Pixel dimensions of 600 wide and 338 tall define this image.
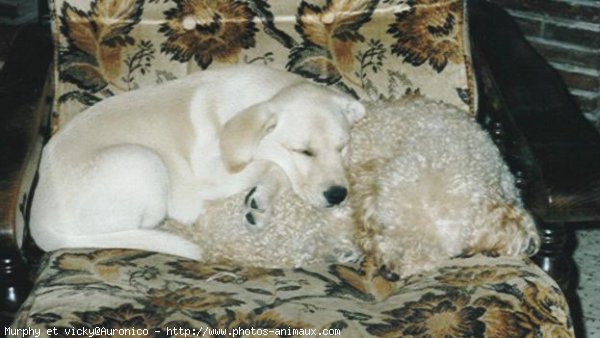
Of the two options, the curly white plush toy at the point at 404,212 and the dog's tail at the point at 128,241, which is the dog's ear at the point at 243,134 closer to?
the curly white plush toy at the point at 404,212

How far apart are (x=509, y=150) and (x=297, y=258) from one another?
0.64 metres

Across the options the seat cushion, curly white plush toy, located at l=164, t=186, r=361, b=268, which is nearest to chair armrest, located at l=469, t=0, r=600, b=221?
the seat cushion

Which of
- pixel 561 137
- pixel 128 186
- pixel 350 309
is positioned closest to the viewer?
pixel 350 309

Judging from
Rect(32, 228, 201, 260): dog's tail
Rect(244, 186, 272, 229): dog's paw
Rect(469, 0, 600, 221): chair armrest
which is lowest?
Rect(32, 228, 201, 260): dog's tail

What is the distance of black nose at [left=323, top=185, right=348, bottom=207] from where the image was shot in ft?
6.71

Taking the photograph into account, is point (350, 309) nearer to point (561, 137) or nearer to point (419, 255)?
point (419, 255)

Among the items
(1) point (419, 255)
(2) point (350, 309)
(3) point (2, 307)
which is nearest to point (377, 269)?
(1) point (419, 255)

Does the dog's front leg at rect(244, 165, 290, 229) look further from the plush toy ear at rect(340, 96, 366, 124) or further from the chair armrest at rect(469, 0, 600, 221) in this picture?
the chair armrest at rect(469, 0, 600, 221)

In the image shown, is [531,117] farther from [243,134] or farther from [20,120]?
[20,120]

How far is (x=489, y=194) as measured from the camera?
1890 millimetres

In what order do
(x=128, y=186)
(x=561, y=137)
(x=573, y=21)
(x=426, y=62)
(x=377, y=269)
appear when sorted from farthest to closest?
1. (x=573, y=21)
2. (x=426, y=62)
3. (x=128, y=186)
4. (x=377, y=269)
5. (x=561, y=137)

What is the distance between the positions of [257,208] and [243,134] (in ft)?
0.63

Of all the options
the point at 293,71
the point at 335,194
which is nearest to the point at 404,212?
the point at 335,194

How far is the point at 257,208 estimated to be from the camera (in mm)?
2020
